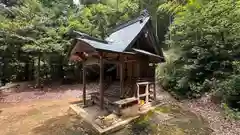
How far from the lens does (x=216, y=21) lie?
745cm

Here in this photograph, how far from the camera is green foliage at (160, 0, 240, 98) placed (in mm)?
7012

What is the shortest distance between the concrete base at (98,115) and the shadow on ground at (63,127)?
23 centimetres

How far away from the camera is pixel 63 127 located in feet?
17.8

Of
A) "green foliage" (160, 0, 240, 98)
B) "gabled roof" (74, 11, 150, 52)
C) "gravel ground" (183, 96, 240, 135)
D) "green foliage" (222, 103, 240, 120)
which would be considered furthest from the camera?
"green foliage" (160, 0, 240, 98)

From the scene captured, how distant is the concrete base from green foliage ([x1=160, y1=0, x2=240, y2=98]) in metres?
2.77

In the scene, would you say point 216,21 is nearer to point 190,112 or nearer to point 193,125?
point 190,112

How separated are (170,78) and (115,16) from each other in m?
7.84

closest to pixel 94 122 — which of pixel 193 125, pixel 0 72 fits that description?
pixel 193 125

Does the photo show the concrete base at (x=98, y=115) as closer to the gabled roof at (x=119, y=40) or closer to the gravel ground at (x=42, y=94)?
the gabled roof at (x=119, y=40)

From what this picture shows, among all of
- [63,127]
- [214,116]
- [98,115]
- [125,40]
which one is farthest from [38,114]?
[214,116]

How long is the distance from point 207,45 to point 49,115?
811cm

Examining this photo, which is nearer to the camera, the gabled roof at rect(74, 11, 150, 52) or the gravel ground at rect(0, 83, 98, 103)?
the gabled roof at rect(74, 11, 150, 52)

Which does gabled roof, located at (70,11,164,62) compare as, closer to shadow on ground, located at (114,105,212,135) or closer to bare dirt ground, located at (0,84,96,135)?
shadow on ground, located at (114,105,212,135)

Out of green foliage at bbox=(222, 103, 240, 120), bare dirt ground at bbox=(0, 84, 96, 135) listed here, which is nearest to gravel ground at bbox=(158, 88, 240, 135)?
green foliage at bbox=(222, 103, 240, 120)
